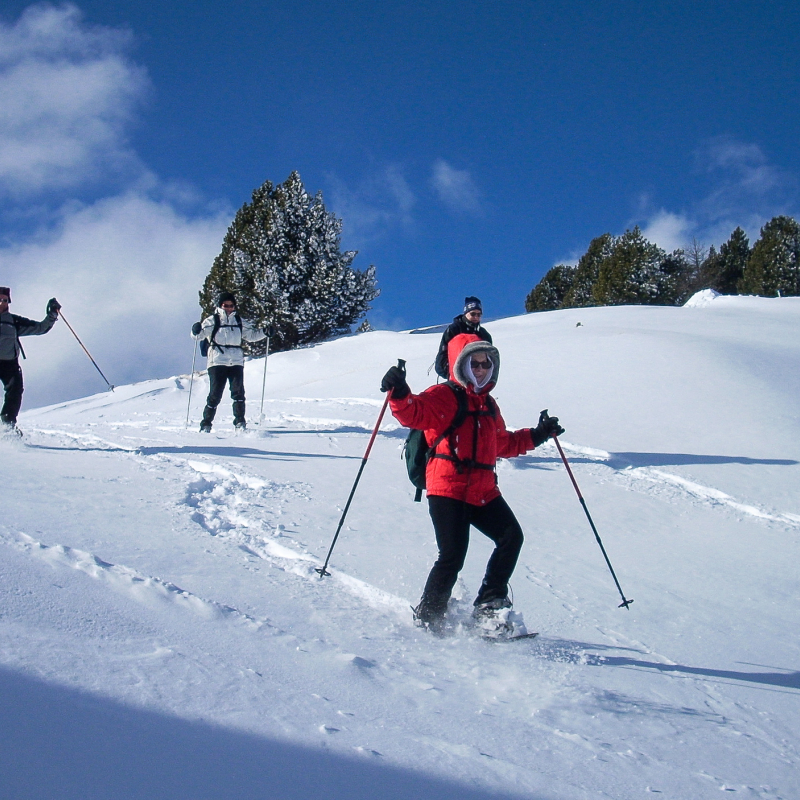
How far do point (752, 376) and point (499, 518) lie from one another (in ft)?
35.9

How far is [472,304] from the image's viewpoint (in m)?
7.91

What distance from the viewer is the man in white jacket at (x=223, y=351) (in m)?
9.84

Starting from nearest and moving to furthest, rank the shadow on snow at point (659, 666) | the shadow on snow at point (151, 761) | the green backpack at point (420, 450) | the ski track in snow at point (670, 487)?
the shadow on snow at point (151, 761) < the shadow on snow at point (659, 666) < the green backpack at point (420, 450) < the ski track in snow at point (670, 487)

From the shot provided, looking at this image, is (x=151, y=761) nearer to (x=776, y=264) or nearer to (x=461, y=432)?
(x=461, y=432)

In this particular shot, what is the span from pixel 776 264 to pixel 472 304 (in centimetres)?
4848

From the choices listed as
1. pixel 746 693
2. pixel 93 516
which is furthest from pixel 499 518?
pixel 93 516

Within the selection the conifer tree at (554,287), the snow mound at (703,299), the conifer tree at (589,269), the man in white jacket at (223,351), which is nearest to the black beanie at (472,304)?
the man in white jacket at (223,351)

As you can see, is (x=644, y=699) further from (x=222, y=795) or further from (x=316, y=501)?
(x=316, y=501)

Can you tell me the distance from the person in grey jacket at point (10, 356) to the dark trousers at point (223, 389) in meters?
2.47

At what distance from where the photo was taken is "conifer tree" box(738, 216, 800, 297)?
156 ft

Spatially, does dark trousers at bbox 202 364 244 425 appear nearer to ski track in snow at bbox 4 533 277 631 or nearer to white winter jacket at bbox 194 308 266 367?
white winter jacket at bbox 194 308 266 367

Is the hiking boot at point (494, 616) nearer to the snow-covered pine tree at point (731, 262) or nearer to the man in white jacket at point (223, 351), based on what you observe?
the man in white jacket at point (223, 351)

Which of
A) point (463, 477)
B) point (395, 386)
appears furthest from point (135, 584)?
point (463, 477)

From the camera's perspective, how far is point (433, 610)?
11.2 ft
